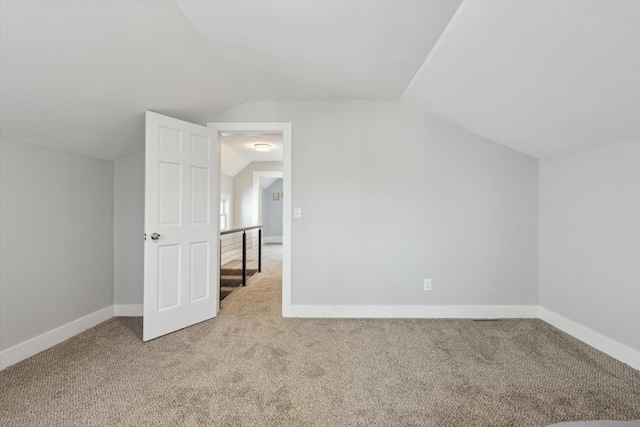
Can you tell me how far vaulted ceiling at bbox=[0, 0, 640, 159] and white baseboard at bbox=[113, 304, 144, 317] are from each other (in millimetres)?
1573

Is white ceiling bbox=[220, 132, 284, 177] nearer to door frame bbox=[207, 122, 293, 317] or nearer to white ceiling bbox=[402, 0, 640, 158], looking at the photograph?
door frame bbox=[207, 122, 293, 317]

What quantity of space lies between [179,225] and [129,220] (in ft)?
2.49

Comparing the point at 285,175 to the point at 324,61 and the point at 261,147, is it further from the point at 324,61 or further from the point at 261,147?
the point at 261,147

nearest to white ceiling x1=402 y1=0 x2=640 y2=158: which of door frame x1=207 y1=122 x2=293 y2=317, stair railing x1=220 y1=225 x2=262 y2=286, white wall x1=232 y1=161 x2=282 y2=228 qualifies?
door frame x1=207 y1=122 x2=293 y2=317

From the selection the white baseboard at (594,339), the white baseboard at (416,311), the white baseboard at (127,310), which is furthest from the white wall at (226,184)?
the white baseboard at (594,339)

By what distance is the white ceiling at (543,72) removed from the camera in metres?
1.35

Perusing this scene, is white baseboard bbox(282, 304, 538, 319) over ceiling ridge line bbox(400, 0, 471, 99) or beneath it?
beneath

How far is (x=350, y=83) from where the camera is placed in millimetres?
2543

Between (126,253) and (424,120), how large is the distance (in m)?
3.39

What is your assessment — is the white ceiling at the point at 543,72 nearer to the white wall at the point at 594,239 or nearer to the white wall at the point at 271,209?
the white wall at the point at 594,239

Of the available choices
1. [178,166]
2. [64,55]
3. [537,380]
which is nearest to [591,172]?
[537,380]

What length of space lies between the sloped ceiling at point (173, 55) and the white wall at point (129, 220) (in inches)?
11.1

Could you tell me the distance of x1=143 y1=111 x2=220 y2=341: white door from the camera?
2.39 metres

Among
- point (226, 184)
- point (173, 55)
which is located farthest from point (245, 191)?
point (173, 55)
